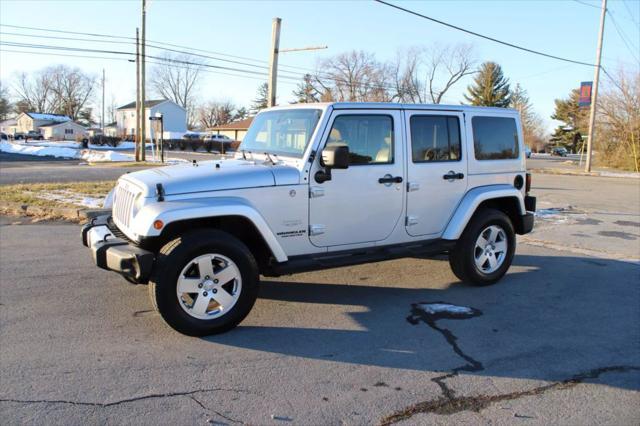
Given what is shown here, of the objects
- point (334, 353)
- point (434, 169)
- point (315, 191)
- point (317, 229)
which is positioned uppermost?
point (434, 169)

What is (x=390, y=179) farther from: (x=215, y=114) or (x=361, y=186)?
(x=215, y=114)

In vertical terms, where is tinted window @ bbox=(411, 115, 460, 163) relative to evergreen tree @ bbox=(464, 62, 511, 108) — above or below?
below

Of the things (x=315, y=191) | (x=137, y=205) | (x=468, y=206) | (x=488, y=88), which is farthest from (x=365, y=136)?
(x=488, y=88)

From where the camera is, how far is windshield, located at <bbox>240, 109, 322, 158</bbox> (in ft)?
16.0

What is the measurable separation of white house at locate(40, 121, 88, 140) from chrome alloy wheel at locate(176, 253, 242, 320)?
323 feet

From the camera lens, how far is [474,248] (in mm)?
5719

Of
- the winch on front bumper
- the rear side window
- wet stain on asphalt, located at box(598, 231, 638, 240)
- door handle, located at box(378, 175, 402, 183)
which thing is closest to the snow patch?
door handle, located at box(378, 175, 402, 183)

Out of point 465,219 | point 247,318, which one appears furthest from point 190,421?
point 465,219

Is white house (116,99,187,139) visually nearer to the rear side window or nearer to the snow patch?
the rear side window

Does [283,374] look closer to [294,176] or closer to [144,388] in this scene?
[144,388]

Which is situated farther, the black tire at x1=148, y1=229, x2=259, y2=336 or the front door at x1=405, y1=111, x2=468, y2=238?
the front door at x1=405, y1=111, x2=468, y2=238

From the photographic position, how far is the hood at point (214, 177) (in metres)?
4.18

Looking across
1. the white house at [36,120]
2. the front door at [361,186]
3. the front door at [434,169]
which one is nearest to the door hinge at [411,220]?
the front door at [434,169]

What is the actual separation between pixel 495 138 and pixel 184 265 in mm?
3975
